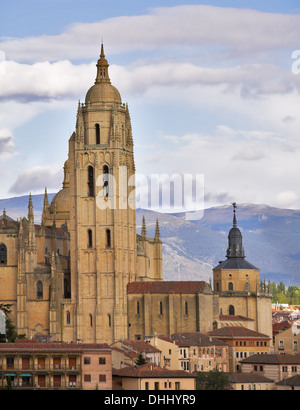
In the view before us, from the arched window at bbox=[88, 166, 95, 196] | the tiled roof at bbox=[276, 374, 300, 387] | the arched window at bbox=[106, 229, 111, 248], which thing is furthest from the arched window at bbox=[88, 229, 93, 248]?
the tiled roof at bbox=[276, 374, 300, 387]

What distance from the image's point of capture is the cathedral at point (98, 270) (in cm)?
12131

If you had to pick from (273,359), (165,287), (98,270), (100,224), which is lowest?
(273,359)

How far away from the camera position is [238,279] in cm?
13550

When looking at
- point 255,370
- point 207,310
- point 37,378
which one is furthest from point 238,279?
point 37,378

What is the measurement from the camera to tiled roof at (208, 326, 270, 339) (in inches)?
4648

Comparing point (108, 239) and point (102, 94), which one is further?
point (102, 94)

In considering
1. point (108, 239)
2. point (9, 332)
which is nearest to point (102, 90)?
point (108, 239)

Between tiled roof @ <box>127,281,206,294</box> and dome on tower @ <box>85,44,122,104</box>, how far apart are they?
1503 centimetres

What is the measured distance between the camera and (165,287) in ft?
400

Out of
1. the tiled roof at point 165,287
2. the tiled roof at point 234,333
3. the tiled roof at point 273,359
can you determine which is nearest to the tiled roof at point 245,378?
the tiled roof at point 273,359

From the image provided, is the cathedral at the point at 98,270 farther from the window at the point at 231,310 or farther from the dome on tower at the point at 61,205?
the dome on tower at the point at 61,205

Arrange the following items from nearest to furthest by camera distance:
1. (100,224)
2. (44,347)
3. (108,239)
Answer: (44,347) → (100,224) → (108,239)

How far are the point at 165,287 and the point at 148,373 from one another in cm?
2815

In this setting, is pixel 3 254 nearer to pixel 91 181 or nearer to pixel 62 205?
pixel 91 181
